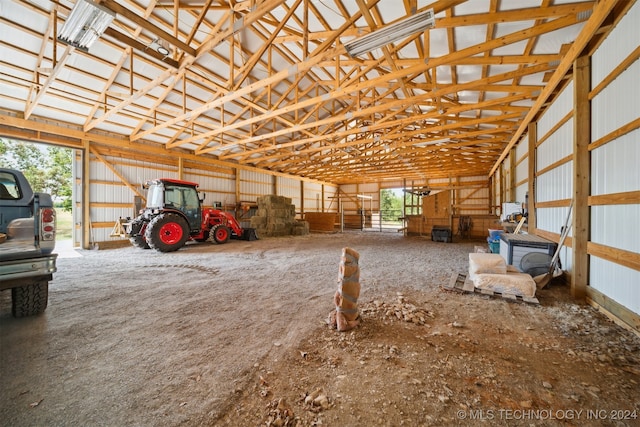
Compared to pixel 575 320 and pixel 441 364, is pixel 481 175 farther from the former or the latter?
pixel 441 364

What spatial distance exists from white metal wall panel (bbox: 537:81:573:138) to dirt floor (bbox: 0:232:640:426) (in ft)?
11.7

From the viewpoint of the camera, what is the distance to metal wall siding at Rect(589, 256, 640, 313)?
8.77 feet

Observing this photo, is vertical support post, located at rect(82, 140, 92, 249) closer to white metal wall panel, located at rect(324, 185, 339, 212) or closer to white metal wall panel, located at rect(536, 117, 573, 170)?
white metal wall panel, located at rect(536, 117, 573, 170)

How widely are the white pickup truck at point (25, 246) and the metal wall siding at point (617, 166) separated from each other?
260 inches

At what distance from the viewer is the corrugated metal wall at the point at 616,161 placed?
2.71 metres

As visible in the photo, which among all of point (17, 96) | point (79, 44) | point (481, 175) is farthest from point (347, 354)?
point (481, 175)

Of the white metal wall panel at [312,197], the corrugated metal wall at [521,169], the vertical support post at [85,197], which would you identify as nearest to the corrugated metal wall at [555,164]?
the corrugated metal wall at [521,169]

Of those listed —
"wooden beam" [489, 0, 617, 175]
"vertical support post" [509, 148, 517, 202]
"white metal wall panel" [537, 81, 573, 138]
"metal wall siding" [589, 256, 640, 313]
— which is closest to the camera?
"metal wall siding" [589, 256, 640, 313]

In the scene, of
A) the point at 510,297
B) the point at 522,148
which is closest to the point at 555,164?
the point at 510,297

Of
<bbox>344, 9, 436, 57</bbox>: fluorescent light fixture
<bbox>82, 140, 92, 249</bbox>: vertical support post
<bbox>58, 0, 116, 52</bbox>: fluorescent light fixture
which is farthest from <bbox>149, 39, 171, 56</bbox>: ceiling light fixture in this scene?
<bbox>82, 140, 92, 249</bbox>: vertical support post

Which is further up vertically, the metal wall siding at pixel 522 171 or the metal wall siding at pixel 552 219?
the metal wall siding at pixel 522 171

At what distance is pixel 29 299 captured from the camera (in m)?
2.79

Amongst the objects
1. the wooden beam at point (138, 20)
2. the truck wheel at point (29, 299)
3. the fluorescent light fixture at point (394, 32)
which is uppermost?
the wooden beam at point (138, 20)

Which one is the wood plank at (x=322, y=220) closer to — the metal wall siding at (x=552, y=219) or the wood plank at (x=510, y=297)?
the metal wall siding at (x=552, y=219)
